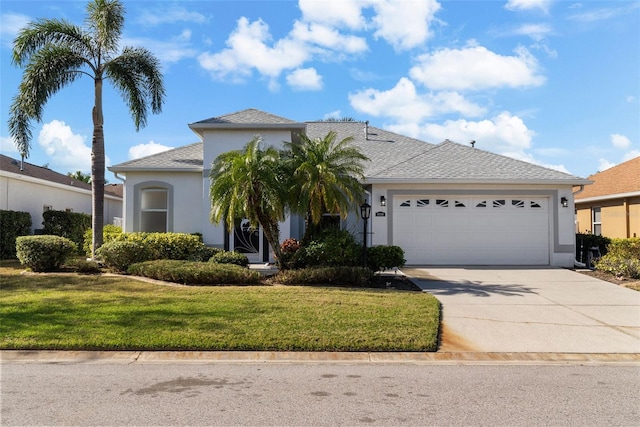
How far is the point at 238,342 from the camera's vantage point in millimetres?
7125

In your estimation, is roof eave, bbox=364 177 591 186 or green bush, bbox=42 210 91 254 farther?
green bush, bbox=42 210 91 254

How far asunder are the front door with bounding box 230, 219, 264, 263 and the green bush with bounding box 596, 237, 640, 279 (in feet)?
36.9

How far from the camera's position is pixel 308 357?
678 cm

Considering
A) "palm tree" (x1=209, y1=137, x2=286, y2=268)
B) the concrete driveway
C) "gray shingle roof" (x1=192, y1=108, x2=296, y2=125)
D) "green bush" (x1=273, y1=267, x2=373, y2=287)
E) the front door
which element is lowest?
the concrete driveway

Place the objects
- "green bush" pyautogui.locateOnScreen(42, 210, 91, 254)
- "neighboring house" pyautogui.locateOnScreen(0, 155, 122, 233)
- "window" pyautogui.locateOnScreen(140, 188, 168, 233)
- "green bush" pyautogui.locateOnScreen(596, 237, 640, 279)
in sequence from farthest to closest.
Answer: "green bush" pyautogui.locateOnScreen(42, 210, 91, 254)
"neighboring house" pyautogui.locateOnScreen(0, 155, 122, 233)
"window" pyautogui.locateOnScreen(140, 188, 168, 233)
"green bush" pyautogui.locateOnScreen(596, 237, 640, 279)

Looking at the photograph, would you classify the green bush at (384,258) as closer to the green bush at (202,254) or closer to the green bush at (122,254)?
the green bush at (202,254)

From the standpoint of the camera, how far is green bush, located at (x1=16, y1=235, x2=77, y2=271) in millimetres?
13125

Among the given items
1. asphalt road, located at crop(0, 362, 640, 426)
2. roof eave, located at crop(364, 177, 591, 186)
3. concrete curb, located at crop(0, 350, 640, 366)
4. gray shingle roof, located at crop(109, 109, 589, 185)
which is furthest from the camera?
gray shingle roof, located at crop(109, 109, 589, 185)

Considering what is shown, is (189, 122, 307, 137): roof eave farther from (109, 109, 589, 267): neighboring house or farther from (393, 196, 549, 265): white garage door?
(393, 196, 549, 265): white garage door

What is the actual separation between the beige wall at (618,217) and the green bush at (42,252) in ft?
66.3

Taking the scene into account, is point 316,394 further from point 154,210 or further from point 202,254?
point 154,210

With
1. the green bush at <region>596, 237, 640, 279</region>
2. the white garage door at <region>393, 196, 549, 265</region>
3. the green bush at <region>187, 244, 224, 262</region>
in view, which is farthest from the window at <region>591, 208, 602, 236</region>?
the green bush at <region>187, 244, 224, 262</region>

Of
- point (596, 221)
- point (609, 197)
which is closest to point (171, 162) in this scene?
point (609, 197)

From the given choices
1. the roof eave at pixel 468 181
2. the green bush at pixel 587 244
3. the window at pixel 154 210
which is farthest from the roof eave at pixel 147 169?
the green bush at pixel 587 244
